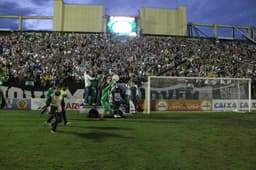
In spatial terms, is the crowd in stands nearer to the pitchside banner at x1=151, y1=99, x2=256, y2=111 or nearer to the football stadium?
the football stadium

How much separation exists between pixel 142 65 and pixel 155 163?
30.0m

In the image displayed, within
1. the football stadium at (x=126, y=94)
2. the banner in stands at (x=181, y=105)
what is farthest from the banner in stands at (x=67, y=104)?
the banner in stands at (x=181, y=105)

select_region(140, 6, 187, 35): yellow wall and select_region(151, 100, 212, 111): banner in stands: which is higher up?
select_region(140, 6, 187, 35): yellow wall

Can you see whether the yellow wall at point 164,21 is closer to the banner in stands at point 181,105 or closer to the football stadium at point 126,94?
the football stadium at point 126,94

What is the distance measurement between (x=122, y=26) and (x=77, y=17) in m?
9.31

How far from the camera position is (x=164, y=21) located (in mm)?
51438

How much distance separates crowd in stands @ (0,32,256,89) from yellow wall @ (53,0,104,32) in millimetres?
6490

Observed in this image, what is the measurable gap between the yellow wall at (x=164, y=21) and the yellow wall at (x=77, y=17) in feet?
23.9

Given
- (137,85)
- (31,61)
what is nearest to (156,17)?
(31,61)

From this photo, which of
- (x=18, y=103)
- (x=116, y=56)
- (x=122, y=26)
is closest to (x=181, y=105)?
(x=18, y=103)

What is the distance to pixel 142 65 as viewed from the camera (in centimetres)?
3678

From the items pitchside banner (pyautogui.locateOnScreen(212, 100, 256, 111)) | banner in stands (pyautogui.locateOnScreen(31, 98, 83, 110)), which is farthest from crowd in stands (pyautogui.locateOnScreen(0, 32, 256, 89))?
pitchside banner (pyautogui.locateOnScreen(212, 100, 256, 111))

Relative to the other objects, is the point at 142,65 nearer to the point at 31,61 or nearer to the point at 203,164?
the point at 31,61

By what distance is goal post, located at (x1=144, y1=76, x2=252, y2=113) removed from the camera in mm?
26047
